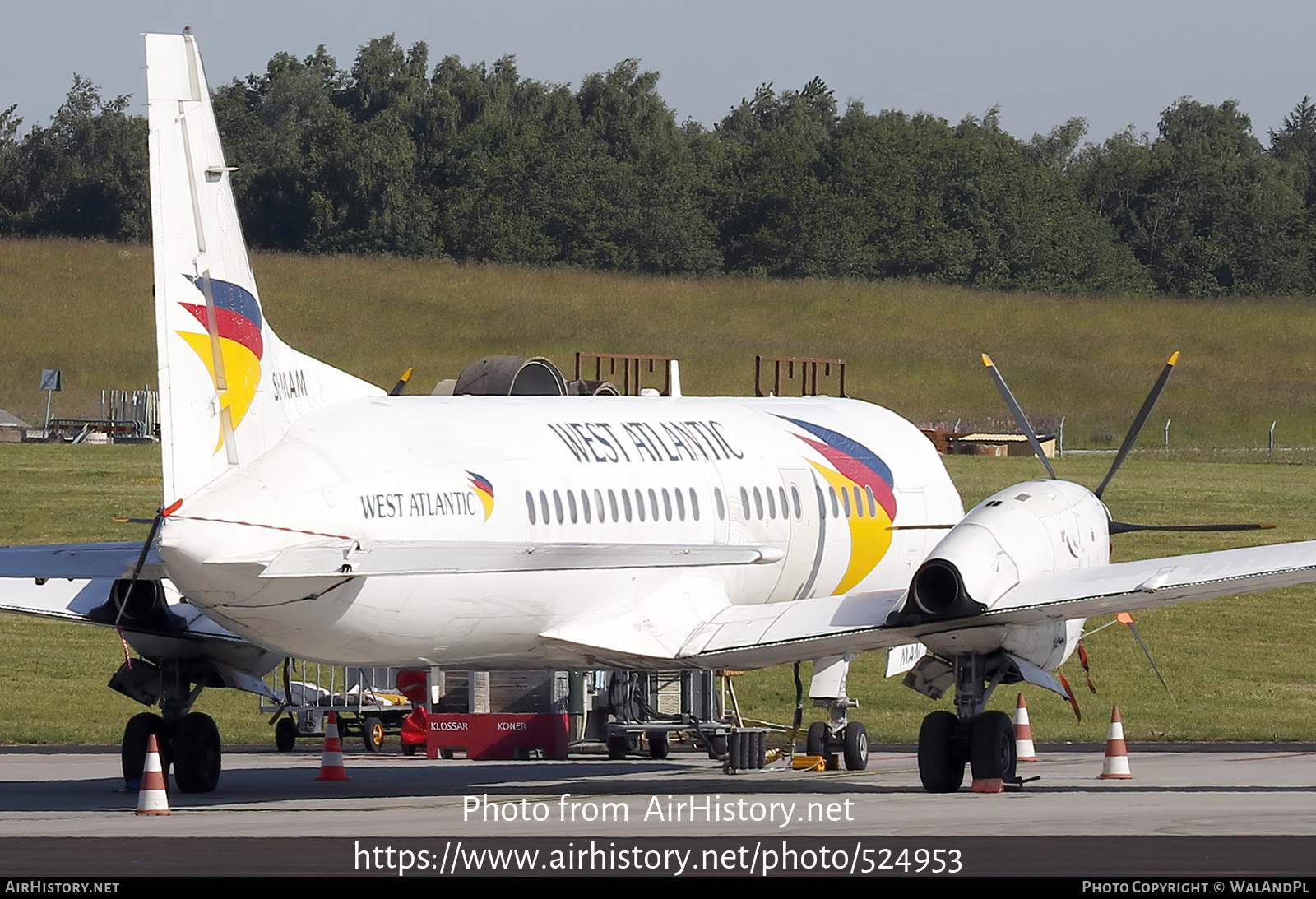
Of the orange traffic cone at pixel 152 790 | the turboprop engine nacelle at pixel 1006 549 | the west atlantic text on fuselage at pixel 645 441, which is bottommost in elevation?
the orange traffic cone at pixel 152 790

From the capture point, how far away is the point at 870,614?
17312mm

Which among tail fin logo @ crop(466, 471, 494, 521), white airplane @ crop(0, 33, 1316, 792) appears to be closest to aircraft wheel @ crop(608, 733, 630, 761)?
white airplane @ crop(0, 33, 1316, 792)

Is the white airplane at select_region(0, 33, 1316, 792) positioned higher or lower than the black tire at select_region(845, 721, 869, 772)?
higher

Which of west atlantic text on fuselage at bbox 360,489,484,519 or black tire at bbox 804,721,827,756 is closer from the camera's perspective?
west atlantic text on fuselage at bbox 360,489,484,519

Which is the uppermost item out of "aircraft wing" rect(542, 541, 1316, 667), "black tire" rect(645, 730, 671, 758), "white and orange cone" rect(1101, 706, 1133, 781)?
"aircraft wing" rect(542, 541, 1316, 667)

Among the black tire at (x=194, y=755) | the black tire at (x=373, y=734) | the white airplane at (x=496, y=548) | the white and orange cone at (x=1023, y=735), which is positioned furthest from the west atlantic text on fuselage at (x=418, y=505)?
the black tire at (x=373, y=734)

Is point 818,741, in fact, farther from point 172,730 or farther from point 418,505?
point 418,505

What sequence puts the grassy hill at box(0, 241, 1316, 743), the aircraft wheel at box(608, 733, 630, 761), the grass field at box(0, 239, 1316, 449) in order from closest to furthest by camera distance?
1. the aircraft wheel at box(608, 733, 630, 761)
2. the grassy hill at box(0, 241, 1316, 743)
3. the grass field at box(0, 239, 1316, 449)

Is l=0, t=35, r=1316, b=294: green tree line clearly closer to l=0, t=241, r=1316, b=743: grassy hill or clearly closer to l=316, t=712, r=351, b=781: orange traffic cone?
l=0, t=241, r=1316, b=743: grassy hill

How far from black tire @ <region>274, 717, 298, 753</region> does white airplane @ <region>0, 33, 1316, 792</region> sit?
5.62 meters

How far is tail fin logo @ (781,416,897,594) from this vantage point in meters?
21.8

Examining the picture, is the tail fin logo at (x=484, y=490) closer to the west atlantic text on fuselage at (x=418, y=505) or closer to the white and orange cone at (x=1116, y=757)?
the west atlantic text on fuselage at (x=418, y=505)

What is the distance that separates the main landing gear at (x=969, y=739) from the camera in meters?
17.3

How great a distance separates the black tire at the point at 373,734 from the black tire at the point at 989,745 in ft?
34.1
